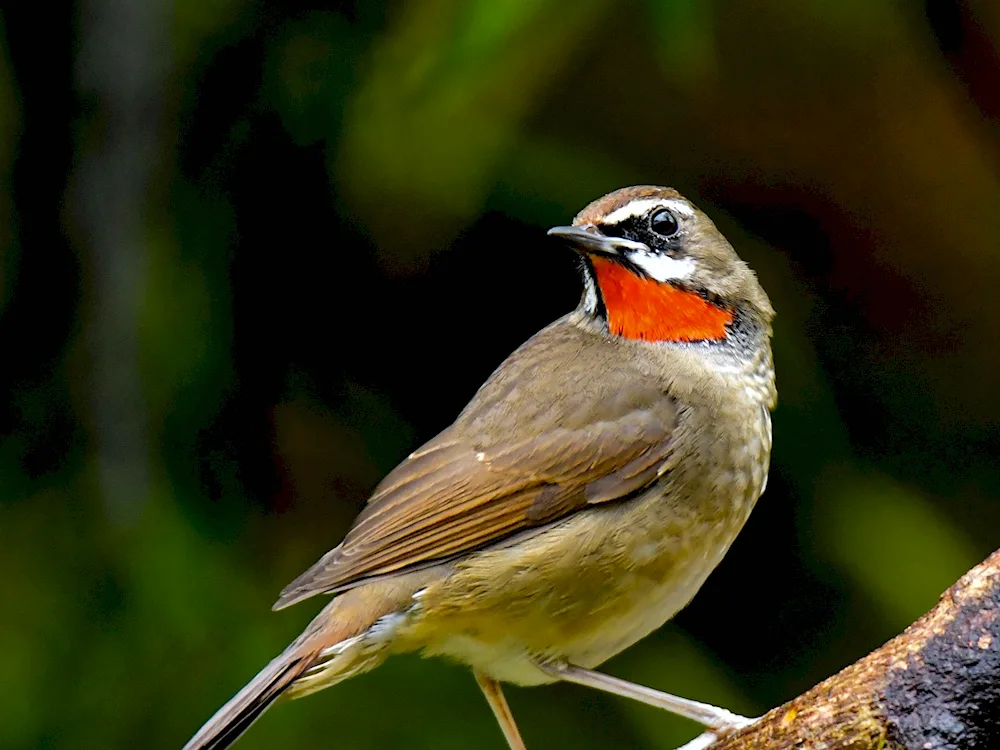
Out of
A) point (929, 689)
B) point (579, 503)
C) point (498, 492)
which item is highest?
point (498, 492)

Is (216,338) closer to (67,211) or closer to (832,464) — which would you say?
(67,211)

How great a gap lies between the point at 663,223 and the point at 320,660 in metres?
1.45

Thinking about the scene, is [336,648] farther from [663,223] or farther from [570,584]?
[663,223]

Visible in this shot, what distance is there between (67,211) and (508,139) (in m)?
1.42

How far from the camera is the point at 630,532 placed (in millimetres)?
3164

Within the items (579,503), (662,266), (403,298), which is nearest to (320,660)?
(579,503)

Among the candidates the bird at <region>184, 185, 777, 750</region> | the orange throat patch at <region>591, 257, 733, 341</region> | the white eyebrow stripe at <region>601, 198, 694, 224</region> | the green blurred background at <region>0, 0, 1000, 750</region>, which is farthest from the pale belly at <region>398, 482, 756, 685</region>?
the green blurred background at <region>0, 0, 1000, 750</region>

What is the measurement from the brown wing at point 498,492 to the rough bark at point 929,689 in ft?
2.94

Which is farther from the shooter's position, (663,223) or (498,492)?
(663,223)

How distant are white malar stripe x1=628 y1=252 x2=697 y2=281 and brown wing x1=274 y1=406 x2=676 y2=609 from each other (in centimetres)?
37

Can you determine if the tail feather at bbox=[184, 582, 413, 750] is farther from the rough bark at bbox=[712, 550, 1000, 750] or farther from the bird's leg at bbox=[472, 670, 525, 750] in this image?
the rough bark at bbox=[712, 550, 1000, 750]

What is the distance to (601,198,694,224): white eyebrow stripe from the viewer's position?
3.50 metres

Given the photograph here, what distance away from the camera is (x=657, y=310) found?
356cm

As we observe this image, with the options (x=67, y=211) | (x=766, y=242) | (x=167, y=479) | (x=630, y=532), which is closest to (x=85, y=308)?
(x=67, y=211)
